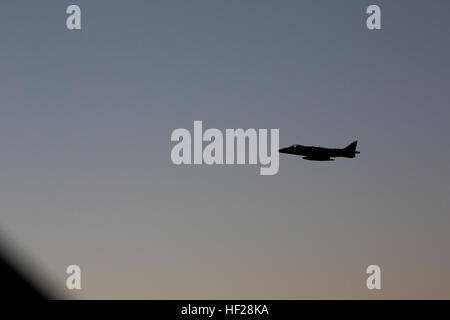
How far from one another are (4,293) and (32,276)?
10841mm

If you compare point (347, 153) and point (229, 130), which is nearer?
point (229, 130)

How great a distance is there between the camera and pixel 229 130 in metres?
70.2
